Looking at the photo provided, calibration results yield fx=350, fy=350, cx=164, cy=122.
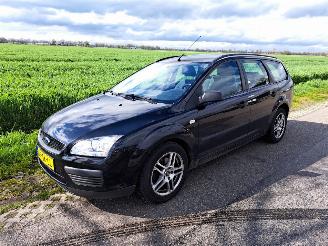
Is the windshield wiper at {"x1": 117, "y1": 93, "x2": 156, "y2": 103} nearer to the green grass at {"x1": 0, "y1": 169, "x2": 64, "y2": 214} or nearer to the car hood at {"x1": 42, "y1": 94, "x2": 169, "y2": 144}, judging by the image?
the car hood at {"x1": 42, "y1": 94, "x2": 169, "y2": 144}

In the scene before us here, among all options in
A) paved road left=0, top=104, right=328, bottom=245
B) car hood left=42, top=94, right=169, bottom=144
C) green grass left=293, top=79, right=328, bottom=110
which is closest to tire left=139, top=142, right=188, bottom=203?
paved road left=0, top=104, right=328, bottom=245

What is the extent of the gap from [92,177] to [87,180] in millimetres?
70

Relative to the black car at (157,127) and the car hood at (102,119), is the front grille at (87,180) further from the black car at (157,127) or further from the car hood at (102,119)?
the car hood at (102,119)

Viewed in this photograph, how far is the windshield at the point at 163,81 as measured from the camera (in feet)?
14.9

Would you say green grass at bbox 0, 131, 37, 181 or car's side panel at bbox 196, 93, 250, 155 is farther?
green grass at bbox 0, 131, 37, 181

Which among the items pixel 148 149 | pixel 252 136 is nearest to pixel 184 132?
pixel 148 149

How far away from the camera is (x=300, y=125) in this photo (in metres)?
7.90

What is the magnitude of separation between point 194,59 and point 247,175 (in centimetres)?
Result: 187

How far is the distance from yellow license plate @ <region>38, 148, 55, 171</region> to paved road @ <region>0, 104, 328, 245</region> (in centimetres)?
46

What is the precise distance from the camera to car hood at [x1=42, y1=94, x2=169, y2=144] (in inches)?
148

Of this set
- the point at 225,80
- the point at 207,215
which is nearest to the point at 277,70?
the point at 225,80

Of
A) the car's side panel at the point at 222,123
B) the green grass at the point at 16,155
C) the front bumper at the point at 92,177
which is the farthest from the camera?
the green grass at the point at 16,155

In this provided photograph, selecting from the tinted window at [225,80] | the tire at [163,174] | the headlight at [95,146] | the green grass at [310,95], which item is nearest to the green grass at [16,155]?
the headlight at [95,146]

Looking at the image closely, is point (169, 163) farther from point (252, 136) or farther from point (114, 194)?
point (252, 136)
